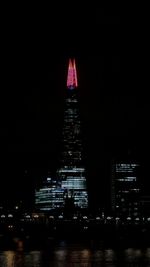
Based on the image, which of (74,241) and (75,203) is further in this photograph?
(75,203)

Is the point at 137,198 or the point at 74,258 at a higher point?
the point at 137,198

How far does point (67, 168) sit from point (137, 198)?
16905mm

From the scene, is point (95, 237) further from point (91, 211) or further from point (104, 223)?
point (91, 211)

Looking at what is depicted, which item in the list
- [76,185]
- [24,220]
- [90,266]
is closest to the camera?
[90,266]

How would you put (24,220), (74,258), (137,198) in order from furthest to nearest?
(137,198), (24,220), (74,258)

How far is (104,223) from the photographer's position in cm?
11619

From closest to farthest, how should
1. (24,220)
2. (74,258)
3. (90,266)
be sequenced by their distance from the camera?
(90,266)
(74,258)
(24,220)

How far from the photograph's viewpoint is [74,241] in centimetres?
10044

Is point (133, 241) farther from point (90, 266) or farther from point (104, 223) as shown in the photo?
point (90, 266)

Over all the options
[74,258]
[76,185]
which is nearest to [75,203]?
[76,185]

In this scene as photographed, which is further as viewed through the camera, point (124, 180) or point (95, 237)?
point (124, 180)

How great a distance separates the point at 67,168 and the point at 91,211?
69.5 feet

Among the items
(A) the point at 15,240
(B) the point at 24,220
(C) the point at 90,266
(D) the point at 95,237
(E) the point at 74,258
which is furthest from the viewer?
(B) the point at 24,220

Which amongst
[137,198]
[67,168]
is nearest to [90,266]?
[137,198]
